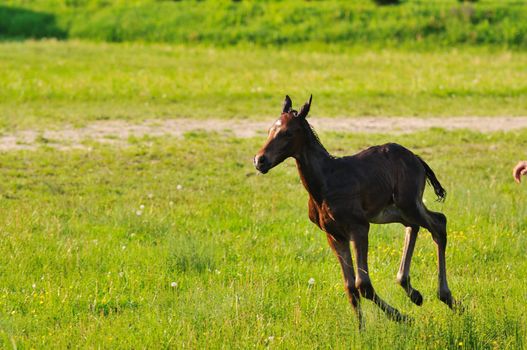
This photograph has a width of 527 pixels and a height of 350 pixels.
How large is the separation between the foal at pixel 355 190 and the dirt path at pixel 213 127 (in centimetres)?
958

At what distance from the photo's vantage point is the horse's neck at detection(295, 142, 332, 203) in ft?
21.9

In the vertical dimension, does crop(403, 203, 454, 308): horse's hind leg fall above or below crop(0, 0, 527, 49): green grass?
above

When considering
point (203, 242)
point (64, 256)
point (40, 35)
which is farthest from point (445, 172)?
point (40, 35)

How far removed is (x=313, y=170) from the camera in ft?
21.9

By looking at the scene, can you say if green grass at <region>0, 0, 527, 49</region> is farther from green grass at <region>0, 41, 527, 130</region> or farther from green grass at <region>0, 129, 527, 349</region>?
green grass at <region>0, 129, 527, 349</region>

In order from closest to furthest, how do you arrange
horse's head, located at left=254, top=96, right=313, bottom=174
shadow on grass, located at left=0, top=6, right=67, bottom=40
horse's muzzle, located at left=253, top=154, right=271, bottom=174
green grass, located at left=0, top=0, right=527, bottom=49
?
1. horse's muzzle, located at left=253, top=154, right=271, bottom=174
2. horse's head, located at left=254, top=96, right=313, bottom=174
3. green grass, located at left=0, top=0, right=527, bottom=49
4. shadow on grass, located at left=0, top=6, right=67, bottom=40

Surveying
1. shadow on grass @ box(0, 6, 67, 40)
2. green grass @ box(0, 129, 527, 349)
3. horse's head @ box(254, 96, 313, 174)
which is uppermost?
horse's head @ box(254, 96, 313, 174)

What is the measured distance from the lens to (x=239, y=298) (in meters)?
7.44

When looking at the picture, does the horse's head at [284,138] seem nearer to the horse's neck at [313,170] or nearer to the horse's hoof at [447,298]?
the horse's neck at [313,170]

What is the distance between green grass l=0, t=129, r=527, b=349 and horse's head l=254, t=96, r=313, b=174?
1246mm

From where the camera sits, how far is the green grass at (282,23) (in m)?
32.3

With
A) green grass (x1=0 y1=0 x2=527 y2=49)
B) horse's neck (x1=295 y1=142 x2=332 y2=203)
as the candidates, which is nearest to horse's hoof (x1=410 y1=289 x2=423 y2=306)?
horse's neck (x1=295 y1=142 x2=332 y2=203)

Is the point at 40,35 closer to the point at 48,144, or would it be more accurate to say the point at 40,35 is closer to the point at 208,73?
the point at 208,73

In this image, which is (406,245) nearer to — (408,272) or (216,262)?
(408,272)
